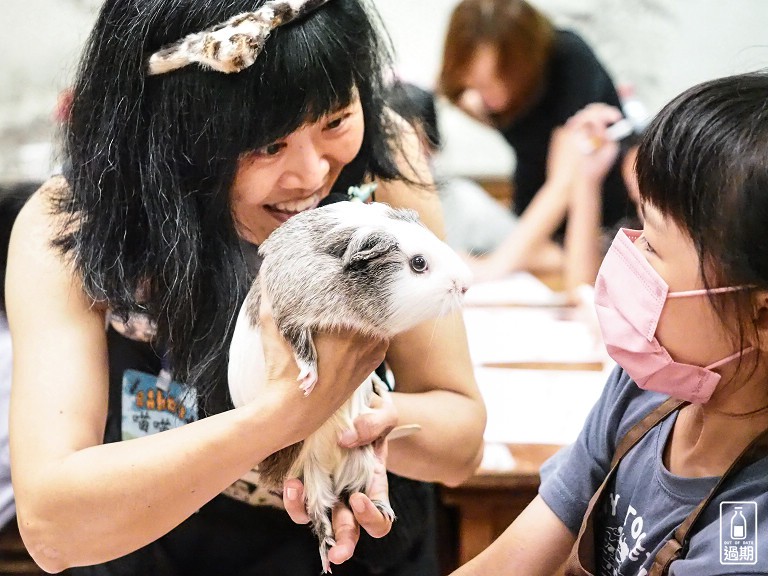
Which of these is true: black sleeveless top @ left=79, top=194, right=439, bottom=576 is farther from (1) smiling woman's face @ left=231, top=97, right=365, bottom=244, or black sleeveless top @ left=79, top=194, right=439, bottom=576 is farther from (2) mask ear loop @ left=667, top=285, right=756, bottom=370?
(2) mask ear loop @ left=667, top=285, right=756, bottom=370

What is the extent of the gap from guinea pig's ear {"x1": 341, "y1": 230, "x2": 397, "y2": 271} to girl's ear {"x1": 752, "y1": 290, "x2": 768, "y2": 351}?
347 millimetres

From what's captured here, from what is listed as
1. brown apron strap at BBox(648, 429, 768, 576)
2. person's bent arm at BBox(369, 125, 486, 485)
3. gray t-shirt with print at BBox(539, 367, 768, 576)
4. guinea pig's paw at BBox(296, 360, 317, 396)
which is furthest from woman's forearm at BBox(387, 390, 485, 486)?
brown apron strap at BBox(648, 429, 768, 576)

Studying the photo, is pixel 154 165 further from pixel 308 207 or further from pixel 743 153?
pixel 743 153

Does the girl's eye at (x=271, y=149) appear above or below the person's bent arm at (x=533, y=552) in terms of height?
above

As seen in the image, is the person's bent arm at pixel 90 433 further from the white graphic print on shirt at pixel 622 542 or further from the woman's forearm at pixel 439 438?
the white graphic print on shirt at pixel 622 542

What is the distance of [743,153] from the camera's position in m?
0.80

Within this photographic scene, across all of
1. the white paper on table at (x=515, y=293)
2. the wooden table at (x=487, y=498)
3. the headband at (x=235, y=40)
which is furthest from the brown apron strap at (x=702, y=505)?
the white paper on table at (x=515, y=293)

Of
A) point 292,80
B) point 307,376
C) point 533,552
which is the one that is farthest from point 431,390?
point 292,80

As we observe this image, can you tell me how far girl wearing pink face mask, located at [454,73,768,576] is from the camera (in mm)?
816

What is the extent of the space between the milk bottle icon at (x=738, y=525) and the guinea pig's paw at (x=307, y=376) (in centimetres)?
43

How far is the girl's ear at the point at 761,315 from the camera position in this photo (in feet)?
2.68

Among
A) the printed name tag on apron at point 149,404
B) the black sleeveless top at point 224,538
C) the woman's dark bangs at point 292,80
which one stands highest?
the woman's dark bangs at point 292,80

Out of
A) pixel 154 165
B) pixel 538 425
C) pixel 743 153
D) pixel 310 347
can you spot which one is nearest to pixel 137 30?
pixel 154 165

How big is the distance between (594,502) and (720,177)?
401mm
